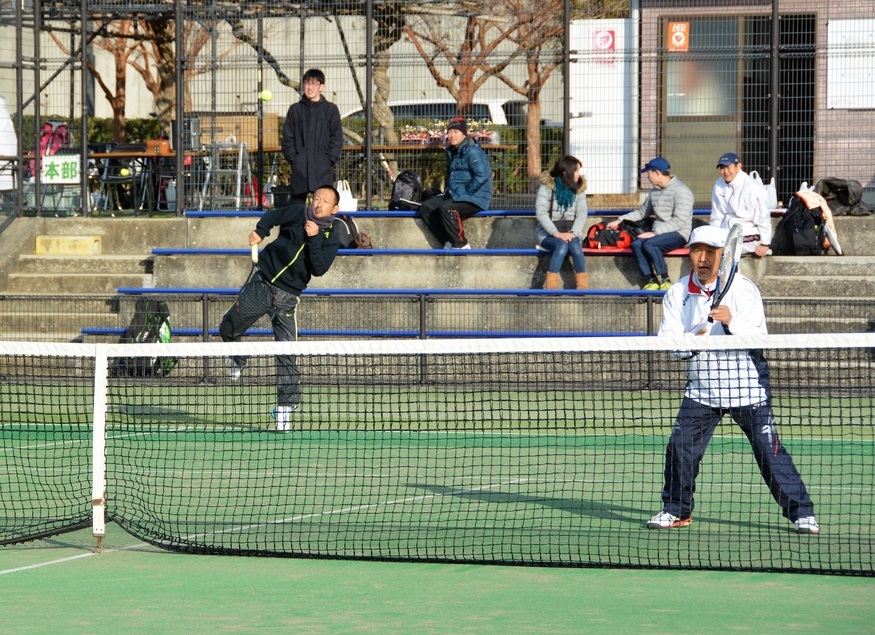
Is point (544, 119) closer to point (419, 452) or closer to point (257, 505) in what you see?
point (419, 452)

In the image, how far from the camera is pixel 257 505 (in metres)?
8.62

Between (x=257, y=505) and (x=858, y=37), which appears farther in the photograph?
(x=858, y=37)

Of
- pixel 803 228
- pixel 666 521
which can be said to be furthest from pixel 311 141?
pixel 666 521

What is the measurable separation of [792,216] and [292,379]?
768cm

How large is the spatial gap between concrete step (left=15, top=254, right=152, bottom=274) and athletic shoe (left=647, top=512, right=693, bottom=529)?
1161cm

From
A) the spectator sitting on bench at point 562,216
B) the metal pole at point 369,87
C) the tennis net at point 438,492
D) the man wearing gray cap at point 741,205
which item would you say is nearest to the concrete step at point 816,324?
the man wearing gray cap at point 741,205

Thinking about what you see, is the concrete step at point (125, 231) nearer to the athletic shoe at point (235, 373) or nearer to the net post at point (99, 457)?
the athletic shoe at point (235, 373)

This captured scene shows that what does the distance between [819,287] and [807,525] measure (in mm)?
8957

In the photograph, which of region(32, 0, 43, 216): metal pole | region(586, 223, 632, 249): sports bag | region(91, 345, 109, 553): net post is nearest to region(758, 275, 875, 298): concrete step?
region(586, 223, 632, 249): sports bag

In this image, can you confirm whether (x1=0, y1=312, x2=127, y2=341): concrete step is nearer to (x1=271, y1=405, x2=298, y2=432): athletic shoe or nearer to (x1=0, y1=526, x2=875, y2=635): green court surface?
(x1=271, y1=405, x2=298, y2=432): athletic shoe

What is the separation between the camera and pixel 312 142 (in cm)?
1617

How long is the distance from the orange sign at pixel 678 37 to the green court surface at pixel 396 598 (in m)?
12.7

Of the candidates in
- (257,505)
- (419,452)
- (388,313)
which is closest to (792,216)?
(388,313)

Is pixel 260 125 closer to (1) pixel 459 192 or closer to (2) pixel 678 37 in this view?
(1) pixel 459 192
